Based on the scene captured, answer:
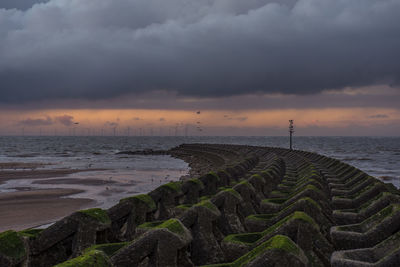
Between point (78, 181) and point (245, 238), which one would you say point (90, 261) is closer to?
point (245, 238)

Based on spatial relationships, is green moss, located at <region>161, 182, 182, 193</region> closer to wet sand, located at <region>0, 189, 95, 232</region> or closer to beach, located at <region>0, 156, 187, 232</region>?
beach, located at <region>0, 156, 187, 232</region>

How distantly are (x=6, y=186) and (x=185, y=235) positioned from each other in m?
29.1

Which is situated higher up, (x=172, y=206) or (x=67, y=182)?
(x=172, y=206)

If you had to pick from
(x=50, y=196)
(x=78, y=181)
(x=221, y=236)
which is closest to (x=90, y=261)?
(x=221, y=236)

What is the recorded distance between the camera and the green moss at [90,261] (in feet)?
14.3

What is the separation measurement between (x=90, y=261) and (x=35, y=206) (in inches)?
753

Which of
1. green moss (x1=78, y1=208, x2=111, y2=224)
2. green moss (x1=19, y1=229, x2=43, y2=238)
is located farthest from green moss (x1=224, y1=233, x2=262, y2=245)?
green moss (x1=19, y1=229, x2=43, y2=238)

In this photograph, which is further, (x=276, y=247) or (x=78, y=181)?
(x=78, y=181)

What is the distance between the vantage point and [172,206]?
11984 millimetres

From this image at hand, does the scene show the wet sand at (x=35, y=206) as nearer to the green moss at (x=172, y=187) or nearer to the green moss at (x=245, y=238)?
the green moss at (x=172, y=187)

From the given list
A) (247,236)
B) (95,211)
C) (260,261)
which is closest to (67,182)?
(95,211)

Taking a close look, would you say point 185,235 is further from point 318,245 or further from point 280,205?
point 280,205

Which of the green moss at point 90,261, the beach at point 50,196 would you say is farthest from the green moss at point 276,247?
the beach at point 50,196

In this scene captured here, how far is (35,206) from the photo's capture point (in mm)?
21344
